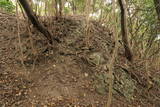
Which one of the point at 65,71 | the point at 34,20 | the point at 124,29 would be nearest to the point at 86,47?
the point at 65,71

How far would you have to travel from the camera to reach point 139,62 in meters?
3.74

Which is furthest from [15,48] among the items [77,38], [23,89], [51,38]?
[77,38]

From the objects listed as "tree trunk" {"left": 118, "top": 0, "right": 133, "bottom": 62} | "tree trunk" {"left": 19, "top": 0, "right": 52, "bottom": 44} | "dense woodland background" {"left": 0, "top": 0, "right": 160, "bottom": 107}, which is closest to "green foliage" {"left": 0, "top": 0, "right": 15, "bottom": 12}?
"dense woodland background" {"left": 0, "top": 0, "right": 160, "bottom": 107}

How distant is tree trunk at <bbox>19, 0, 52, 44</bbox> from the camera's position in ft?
7.59

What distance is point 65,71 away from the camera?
279 centimetres

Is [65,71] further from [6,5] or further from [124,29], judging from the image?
[6,5]

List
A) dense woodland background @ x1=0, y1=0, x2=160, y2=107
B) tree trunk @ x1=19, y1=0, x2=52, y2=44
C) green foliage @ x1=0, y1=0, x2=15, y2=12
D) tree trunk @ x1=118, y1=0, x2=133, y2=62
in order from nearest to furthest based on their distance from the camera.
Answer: tree trunk @ x1=19, y1=0, x2=52, y2=44
dense woodland background @ x1=0, y1=0, x2=160, y2=107
tree trunk @ x1=118, y1=0, x2=133, y2=62
green foliage @ x1=0, y1=0, x2=15, y2=12

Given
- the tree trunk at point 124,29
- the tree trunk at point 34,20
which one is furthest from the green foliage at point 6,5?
the tree trunk at point 124,29

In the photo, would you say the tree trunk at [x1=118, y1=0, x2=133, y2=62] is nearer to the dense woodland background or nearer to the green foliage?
the dense woodland background

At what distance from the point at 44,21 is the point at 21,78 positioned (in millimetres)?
1258

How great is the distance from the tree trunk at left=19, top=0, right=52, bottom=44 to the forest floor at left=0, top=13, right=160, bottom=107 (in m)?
0.18

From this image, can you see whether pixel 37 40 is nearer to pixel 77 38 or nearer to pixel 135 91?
pixel 77 38

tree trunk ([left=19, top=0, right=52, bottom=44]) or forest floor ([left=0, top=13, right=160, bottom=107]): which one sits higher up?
tree trunk ([left=19, top=0, right=52, bottom=44])

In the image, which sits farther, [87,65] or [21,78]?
[87,65]
